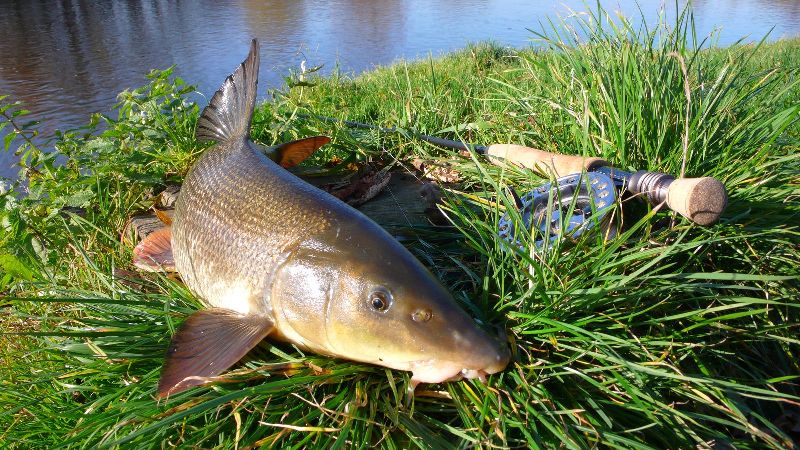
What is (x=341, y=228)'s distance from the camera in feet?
7.13

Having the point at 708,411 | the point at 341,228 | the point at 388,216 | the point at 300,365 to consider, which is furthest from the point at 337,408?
the point at 388,216

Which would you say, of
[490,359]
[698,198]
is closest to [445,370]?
[490,359]

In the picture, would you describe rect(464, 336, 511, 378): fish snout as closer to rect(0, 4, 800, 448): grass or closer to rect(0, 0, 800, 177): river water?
rect(0, 4, 800, 448): grass

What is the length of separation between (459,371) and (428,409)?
8.0 inches

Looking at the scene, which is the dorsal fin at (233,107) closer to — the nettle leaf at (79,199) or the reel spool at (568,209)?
the nettle leaf at (79,199)

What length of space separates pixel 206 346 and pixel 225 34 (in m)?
16.6

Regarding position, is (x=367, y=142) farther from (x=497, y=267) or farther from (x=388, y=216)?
(x=497, y=267)

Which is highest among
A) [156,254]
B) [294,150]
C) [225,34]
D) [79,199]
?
[294,150]

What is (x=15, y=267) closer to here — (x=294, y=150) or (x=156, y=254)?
(x=156, y=254)

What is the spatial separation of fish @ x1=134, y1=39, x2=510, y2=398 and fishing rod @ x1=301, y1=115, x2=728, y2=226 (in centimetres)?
83

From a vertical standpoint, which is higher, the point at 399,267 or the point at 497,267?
the point at 399,267

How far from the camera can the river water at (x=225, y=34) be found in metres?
11.6

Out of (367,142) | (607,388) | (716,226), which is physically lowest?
(367,142)

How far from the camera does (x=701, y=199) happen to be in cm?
214
